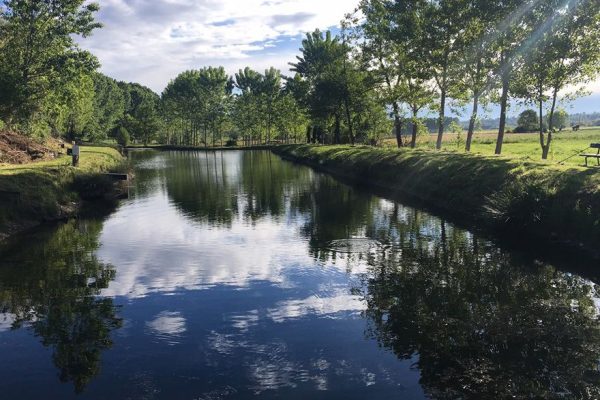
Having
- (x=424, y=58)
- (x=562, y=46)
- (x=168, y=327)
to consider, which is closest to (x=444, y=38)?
(x=424, y=58)

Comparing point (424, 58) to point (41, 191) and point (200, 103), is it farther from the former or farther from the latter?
point (200, 103)

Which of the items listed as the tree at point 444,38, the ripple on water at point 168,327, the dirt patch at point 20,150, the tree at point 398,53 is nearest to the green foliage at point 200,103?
the tree at point 398,53

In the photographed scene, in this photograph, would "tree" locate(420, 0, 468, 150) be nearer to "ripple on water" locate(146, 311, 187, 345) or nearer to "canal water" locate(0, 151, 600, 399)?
"canal water" locate(0, 151, 600, 399)

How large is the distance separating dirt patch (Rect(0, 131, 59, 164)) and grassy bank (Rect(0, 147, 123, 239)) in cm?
357

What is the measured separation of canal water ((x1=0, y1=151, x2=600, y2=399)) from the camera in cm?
1071

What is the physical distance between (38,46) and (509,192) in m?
40.0

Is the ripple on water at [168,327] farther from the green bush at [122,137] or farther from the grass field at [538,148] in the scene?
the green bush at [122,137]

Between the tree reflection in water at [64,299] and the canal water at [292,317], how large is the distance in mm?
63

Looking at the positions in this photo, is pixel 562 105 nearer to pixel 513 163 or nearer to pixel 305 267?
pixel 513 163

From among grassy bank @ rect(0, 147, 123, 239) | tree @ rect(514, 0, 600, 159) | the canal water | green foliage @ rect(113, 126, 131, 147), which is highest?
tree @ rect(514, 0, 600, 159)

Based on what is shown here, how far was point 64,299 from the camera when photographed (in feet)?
53.9

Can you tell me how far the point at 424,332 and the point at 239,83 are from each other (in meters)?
163

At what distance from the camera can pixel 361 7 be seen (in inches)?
2517

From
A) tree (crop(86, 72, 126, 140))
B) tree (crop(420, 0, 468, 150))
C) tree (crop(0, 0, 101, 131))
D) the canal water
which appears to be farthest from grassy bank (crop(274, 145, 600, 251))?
tree (crop(86, 72, 126, 140))
